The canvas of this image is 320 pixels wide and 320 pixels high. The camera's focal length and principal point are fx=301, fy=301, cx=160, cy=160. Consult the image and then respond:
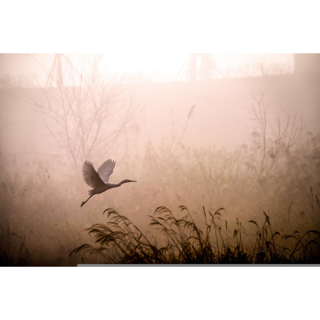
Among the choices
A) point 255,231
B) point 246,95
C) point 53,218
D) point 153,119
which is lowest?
point 255,231

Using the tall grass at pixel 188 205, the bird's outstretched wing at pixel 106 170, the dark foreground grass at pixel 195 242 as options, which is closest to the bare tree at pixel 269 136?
the tall grass at pixel 188 205

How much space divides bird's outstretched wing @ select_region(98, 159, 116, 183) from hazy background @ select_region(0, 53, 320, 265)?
0.11 metres

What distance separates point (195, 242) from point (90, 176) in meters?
0.98

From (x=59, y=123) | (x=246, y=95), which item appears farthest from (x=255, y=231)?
(x=59, y=123)

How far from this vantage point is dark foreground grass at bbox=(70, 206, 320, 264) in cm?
239

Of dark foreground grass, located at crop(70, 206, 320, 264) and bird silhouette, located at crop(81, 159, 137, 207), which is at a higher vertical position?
bird silhouette, located at crop(81, 159, 137, 207)

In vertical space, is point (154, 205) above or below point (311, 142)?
below

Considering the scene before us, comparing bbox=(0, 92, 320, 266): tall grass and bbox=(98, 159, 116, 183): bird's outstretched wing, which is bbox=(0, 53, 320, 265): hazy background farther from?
bbox=(98, 159, 116, 183): bird's outstretched wing

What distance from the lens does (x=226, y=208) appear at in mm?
2412

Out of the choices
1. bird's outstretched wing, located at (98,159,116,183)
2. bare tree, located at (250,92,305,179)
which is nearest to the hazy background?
bare tree, located at (250,92,305,179)

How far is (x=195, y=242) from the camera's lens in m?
2.41

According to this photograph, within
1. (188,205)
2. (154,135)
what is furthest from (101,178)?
(188,205)
